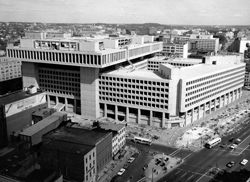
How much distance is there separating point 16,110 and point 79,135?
31390 millimetres

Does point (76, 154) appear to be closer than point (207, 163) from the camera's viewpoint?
Yes

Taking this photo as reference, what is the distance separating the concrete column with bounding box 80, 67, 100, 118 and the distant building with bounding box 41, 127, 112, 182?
40.7m

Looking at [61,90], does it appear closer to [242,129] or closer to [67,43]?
[67,43]

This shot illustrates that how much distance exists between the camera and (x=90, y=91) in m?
116

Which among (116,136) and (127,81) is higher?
(127,81)

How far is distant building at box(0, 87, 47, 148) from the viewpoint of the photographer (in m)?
89.2

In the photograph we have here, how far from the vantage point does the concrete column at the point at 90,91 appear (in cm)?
11375

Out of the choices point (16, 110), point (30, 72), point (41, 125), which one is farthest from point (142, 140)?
point (30, 72)

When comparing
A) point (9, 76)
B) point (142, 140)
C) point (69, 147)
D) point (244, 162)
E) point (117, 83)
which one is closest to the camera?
point (69, 147)

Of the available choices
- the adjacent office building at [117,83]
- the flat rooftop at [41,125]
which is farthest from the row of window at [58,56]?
the flat rooftop at [41,125]

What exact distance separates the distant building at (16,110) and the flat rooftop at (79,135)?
22.7m

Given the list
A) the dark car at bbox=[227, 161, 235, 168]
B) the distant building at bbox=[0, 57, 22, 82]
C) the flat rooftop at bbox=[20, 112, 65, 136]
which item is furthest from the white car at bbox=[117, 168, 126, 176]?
the distant building at bbox=[0, 57, 22, 82]

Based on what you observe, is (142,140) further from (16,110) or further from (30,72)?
(30,72)

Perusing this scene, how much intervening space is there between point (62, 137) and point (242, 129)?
6815 cm
